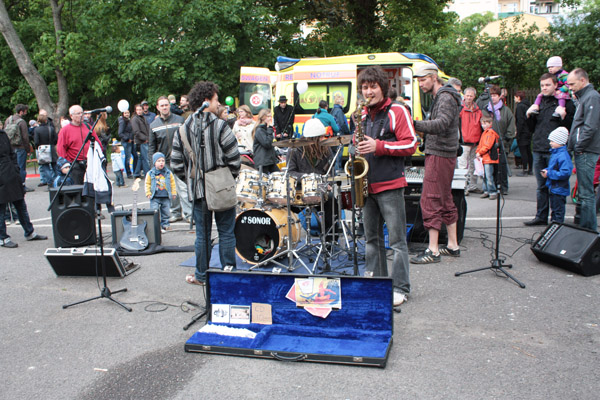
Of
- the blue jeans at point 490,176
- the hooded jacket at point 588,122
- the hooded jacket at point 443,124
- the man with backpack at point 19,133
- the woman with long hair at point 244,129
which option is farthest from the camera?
the man with backpack at point 19,133

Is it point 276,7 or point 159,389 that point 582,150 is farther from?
point 276,7

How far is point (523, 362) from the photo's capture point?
12.2ft

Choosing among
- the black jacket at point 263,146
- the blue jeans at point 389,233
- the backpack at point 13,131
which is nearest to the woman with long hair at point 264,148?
the black jacket at point 263,146

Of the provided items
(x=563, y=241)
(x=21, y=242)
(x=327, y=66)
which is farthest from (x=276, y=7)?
(x=563, y=241)

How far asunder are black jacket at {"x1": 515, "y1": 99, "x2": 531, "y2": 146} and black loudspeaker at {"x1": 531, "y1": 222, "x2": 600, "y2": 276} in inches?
293

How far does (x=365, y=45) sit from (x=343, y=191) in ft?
57.4

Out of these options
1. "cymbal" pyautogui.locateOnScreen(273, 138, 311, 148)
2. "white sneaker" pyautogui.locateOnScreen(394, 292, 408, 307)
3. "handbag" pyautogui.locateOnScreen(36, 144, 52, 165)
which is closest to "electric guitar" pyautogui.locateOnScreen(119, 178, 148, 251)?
"cymbal" pyautogui.locateOnScreen(273, 138, 311, 148)

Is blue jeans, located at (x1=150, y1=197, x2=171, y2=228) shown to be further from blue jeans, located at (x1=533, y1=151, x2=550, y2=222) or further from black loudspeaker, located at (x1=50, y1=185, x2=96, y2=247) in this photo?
blue jeans, located at (x1=533, y1=151, x2=550, y2=222)

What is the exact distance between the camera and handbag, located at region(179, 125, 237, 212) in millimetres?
5070

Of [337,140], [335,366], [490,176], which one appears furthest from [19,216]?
[490,176]

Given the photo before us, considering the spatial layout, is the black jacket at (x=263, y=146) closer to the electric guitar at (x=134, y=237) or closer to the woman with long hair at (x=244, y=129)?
the woman with long hair at (x=244, y=129)

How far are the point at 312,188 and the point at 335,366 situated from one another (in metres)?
2.48

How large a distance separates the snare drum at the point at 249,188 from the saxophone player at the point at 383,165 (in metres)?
1.64

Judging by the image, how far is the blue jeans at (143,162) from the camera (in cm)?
1402
